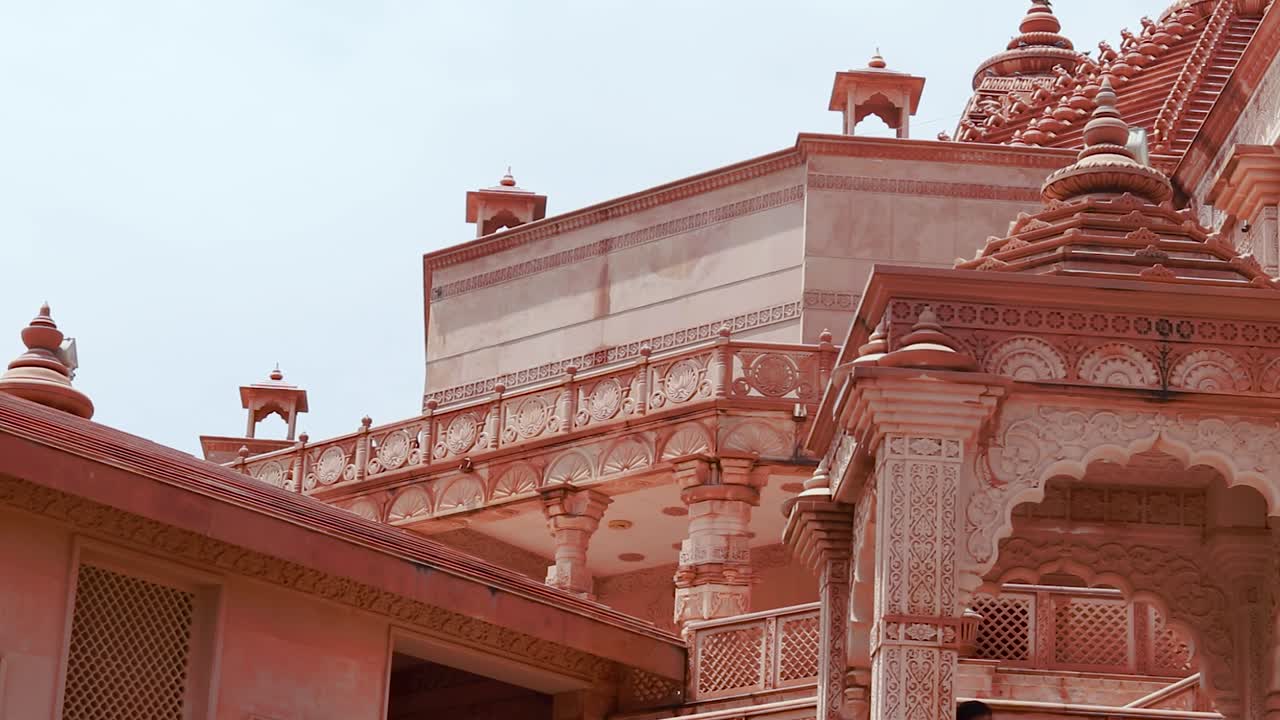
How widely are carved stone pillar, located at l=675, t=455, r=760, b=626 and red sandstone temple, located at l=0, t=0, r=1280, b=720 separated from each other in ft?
0.14

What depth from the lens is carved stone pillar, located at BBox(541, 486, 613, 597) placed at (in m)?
23.9

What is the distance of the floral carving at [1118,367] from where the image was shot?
10.5m

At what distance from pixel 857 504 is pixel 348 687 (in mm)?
5053

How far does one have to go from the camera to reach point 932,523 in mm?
10148

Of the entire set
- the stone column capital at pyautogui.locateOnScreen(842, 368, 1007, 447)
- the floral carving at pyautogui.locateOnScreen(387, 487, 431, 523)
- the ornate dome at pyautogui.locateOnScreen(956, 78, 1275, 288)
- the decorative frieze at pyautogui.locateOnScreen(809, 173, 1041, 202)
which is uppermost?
the decorative frieze at pyautogui.locateOnScreen(809, 173, 1041, 202)

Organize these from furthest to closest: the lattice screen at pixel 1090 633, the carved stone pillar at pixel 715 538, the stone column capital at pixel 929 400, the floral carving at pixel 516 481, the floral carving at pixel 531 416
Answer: the floral carving at pixel 531 416 → the floral carving at pixel 516 481 → the carved stone pillar at pixel 715 538 → the lattice screen at pixel 1090 633 → the stone column capital at pixel 929 400

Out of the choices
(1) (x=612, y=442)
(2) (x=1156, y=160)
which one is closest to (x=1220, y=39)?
(2) (x=1156, y=160)

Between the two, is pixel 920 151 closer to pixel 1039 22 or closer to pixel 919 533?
pixel 1039 22

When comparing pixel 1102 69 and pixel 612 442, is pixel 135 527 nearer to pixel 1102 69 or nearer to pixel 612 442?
pixel 612 442

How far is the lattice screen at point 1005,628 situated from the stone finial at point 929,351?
6672 mm

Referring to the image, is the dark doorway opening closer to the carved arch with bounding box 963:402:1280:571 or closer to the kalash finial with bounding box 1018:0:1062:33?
the carved arch with bounding box 963:402:1280:571

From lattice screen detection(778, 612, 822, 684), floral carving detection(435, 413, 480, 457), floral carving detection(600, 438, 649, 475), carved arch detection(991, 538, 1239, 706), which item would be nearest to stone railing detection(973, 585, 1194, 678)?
lattice screen detection(778, 612, 822, 684)

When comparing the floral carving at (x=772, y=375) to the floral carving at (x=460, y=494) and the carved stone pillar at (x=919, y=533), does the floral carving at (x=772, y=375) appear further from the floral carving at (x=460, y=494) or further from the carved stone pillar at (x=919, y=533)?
the carved stone pillar at (x=919, y=533)

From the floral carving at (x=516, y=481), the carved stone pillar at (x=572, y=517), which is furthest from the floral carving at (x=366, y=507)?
the carved stone pillar at (x=572, y=517)
